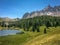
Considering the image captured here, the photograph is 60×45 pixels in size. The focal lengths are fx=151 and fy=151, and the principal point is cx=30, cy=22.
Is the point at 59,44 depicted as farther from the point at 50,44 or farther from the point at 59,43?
the point at 50,44

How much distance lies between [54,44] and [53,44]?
0.53 meters

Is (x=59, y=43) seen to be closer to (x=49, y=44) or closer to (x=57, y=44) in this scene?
(x=57, y=44)

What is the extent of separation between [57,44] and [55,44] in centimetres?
92

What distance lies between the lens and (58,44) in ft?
149

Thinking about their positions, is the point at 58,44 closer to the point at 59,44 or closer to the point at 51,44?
the point at 59,44

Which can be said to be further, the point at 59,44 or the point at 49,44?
the point at 49,44

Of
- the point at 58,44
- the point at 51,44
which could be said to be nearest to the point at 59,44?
the point at 58,44

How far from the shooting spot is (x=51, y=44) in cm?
4819

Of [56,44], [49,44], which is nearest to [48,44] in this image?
[49,44]

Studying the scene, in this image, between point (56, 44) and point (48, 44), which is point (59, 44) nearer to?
point (56, 44)

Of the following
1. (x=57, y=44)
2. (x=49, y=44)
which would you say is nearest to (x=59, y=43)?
(x=57, y=44)

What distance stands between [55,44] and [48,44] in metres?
3.25

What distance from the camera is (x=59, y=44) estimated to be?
45.2 m

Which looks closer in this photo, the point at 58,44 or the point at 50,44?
the point at 58,44
